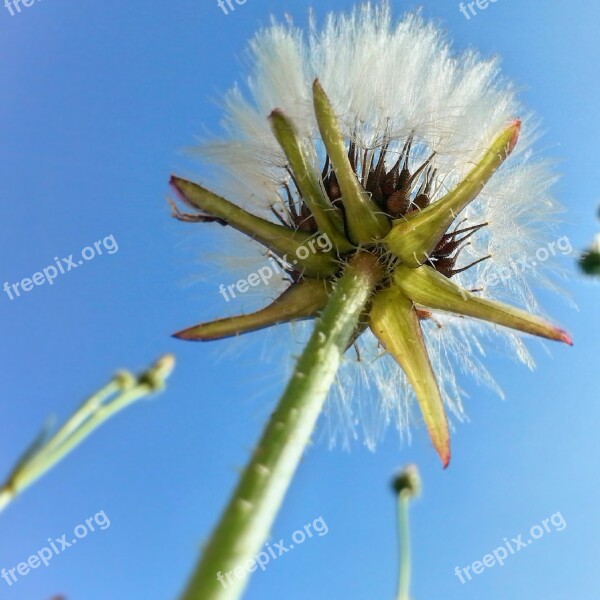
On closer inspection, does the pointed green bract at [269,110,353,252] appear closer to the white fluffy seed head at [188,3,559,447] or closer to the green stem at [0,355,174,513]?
the white fluffy seed head at [188,3,559,447]

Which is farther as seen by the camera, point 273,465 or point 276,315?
point 276,315

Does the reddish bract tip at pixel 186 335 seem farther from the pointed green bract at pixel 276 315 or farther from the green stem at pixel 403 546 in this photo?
the green stem at pixel 403 546

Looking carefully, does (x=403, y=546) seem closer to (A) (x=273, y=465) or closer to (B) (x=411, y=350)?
(A) (x=273, y=465)

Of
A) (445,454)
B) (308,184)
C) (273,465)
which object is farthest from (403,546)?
(308,184)

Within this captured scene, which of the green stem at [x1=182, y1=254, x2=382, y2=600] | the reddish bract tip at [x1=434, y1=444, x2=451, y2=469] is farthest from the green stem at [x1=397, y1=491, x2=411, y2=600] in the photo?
the reddish bract tip at [x1=434, y1=444, x2=451, y2=469]

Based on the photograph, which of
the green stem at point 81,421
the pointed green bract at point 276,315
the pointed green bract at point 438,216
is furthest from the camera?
the pointed green bract at point 276,315

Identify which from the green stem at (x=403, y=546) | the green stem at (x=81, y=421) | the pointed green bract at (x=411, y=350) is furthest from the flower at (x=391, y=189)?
the green stem at (x=81, y=421)

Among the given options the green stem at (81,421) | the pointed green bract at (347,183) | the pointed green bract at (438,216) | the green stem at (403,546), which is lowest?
the green stem at (403,546)
